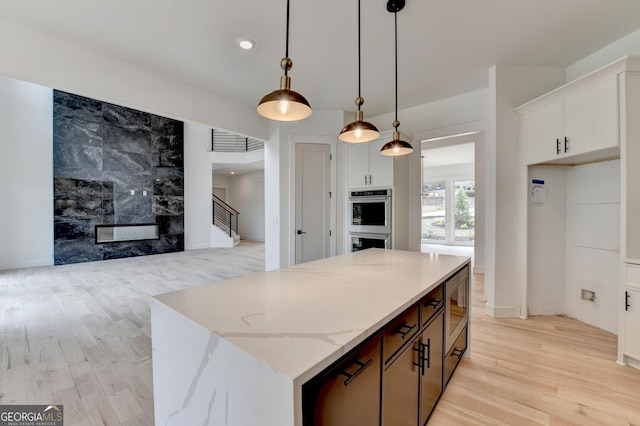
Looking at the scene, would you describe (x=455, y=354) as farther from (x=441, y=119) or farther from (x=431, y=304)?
(x=441, y=119)

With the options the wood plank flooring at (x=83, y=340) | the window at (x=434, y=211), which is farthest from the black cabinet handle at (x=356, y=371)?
the window at (x=434, y=211)

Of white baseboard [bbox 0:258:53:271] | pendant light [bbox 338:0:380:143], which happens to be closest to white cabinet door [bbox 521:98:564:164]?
pendant light [bbox 338:0:380:143]

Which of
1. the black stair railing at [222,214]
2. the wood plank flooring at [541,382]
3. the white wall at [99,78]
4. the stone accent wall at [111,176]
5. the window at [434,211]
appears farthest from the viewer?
the black stair railing at [222,214]

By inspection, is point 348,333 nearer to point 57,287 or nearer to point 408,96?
point 408,96

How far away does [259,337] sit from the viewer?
0.85m

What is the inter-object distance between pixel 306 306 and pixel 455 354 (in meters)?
1.53

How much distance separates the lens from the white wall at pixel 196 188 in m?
8.66

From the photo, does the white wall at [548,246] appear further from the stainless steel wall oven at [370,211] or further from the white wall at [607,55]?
the stainless steel wall oven at [370,211]

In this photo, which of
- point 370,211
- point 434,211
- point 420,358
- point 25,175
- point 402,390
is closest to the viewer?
point 402,390

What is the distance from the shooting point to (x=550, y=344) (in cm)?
254

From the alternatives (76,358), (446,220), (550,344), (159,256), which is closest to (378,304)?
(550,344)

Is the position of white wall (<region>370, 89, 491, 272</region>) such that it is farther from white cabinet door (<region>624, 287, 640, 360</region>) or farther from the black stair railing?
the black stair railing

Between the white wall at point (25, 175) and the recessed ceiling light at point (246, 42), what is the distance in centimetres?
657

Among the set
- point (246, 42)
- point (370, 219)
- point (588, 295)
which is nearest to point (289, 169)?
point (370, 219)
